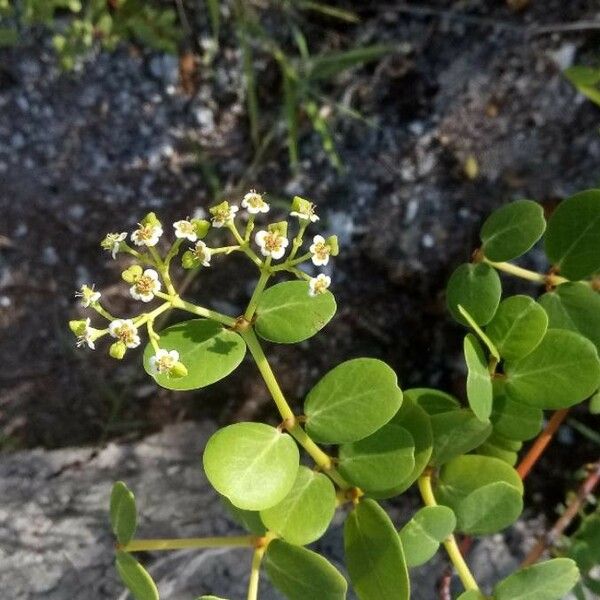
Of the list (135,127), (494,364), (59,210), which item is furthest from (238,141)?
(494,364)

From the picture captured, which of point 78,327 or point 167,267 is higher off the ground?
point 167,267

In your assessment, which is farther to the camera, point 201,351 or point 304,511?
point 304,511

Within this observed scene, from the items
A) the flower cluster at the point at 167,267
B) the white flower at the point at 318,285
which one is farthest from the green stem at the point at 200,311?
the white flower at the point at 318,285

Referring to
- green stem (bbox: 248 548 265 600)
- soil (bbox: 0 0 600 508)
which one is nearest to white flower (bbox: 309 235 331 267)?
green stem (bbox: 248 548 265 600)

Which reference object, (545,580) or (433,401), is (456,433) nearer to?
(433,401)

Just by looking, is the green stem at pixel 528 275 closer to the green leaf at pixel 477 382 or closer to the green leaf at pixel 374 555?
the green leaf at pixel 477 382

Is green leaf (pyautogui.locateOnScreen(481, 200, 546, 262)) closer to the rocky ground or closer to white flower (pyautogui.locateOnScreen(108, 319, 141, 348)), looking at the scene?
white flower (pyautogui.locateOnScreen(108, 319, 141, 348))

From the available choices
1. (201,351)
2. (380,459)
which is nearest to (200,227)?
(201,351)
